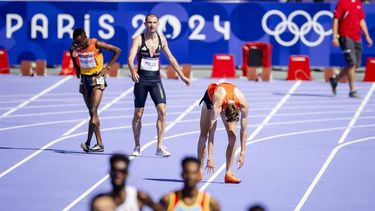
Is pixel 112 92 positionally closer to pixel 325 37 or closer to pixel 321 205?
pixel 325 37

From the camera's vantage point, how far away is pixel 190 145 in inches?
704

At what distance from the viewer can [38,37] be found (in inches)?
1045

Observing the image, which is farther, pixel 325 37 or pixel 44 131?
pixel 325 37

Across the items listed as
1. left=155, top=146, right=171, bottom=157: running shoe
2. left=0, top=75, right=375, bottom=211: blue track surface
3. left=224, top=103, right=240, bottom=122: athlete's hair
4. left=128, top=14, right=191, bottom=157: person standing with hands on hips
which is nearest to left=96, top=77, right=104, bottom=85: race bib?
left=128, top=14, right=191, bottom=157: person standing with hands on hips

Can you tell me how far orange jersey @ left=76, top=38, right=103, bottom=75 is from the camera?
55.7 feet

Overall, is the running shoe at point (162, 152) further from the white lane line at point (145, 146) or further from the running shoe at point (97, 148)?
the running shoe at point (97, 148)

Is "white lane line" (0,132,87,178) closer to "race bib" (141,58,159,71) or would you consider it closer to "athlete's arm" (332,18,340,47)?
"race bib" (141,58,159,71)

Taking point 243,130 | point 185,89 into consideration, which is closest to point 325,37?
point 185,89

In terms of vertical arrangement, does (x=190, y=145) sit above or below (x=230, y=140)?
below

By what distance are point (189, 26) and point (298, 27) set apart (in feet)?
7.54

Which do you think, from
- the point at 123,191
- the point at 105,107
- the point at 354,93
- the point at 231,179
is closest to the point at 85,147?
the point at 231,179

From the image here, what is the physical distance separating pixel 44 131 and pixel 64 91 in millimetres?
4814

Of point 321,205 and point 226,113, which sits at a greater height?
point 226,113

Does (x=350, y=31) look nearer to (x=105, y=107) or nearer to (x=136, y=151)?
(x=105, y=107)
